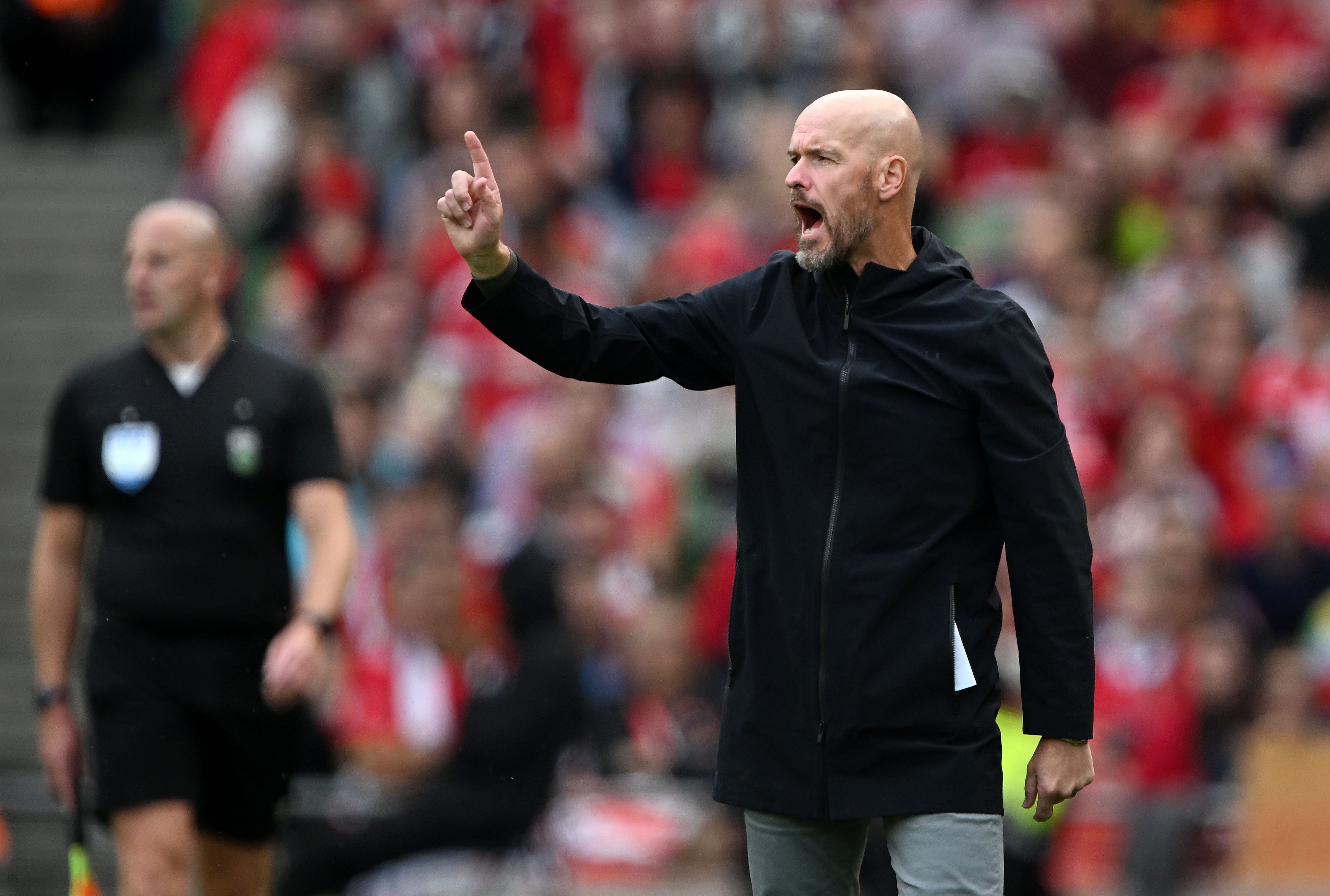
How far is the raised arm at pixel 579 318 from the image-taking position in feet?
14.8

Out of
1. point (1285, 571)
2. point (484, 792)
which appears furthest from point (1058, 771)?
point (1285, 571)

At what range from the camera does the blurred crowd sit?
895cm

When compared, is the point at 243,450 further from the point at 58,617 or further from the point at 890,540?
the point at 890,540

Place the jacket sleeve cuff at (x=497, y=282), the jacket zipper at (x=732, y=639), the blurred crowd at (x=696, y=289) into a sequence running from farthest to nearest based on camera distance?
the blurred crowd at (x=696, y=289)
the jacket zipper at (x=732, y=639)
the jacket sleeve cuff at (x=497, y=282)

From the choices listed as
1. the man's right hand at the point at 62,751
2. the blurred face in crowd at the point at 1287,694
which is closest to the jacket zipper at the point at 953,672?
the man's right hand at the point at 62,751

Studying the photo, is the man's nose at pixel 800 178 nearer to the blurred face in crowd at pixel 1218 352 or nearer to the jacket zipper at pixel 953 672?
the jacket zipper at pixel 953 672

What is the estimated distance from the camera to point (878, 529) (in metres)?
4.50

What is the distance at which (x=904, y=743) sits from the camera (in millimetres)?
4457

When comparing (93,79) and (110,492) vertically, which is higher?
(93,79)

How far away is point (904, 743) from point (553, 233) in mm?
7608

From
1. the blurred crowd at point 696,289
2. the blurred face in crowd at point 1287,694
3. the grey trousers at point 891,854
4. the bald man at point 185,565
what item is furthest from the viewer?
the blurred crowd at point 696,289

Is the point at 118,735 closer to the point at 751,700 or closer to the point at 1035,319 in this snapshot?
the point at 751,700

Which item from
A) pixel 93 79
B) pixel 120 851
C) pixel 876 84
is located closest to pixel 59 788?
pixel 120 851

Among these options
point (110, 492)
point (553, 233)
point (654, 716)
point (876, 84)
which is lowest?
point (654, 716)
